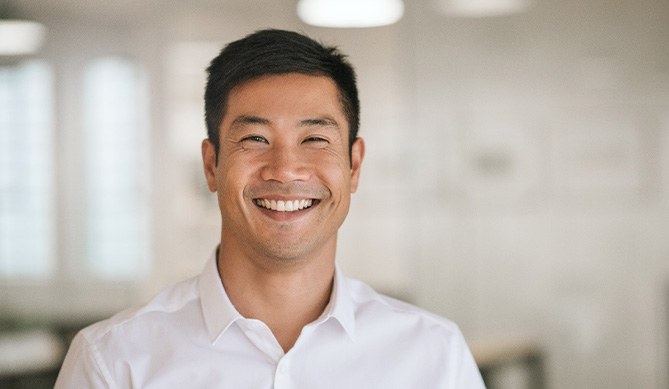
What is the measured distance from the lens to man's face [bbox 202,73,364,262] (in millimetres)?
1400

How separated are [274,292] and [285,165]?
0.27 meters

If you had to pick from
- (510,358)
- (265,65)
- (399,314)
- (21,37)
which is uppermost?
(21,37)

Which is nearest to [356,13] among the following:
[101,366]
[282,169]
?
[282,169]

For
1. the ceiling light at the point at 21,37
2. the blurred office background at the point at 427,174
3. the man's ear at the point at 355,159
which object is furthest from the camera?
the ceiling light at the point at 21,37

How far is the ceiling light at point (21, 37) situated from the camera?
136 inches

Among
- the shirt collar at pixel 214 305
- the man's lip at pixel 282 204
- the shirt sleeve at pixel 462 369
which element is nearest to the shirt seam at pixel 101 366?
the shirt collar at pixel 214 305

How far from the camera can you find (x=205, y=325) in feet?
4.75

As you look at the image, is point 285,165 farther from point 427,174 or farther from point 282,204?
point 427,174

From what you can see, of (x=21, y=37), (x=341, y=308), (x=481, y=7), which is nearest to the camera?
(x=341, y=308)

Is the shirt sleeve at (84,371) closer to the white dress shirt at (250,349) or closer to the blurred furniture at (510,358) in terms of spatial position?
the white dress shirt at (250,349)

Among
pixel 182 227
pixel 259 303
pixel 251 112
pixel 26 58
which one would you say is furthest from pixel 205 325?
pixel 26 58

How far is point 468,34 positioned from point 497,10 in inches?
6.5

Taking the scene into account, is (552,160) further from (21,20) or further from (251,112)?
(21,20)

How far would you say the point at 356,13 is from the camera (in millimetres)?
3371
